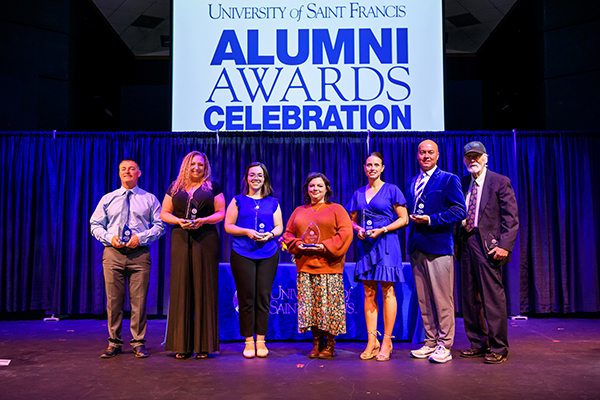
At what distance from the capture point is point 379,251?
330 cm

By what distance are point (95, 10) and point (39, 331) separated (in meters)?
4.26

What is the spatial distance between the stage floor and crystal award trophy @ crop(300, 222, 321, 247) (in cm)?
87

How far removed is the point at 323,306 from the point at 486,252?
1.23 meters

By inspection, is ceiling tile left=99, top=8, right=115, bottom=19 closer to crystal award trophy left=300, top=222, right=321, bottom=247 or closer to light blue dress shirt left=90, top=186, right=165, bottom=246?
light blue dress shirt left=90, top=186, right=165, bottom=246

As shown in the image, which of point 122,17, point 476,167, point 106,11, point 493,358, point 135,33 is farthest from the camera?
point 135,33

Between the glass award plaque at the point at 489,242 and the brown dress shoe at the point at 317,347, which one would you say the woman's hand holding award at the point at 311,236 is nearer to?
the brown dress shoe at the point at 317,347

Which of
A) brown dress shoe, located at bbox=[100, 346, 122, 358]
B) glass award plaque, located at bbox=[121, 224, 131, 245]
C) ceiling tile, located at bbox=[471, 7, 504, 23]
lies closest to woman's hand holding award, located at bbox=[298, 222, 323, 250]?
glass award plaque, located at bbox=[121, 224, 131, 245]

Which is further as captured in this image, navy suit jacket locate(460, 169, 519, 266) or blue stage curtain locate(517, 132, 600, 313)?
blue stage curtain locate(517, 132, 600, 313)

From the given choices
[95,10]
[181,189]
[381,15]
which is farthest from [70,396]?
[95,10]

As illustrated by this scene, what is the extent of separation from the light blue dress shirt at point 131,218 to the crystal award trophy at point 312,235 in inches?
47.0

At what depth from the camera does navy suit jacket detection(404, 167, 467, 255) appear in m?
3.21

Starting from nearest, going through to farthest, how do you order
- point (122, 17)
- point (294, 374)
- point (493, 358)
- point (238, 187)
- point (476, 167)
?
point (294, 374), point (493, 358), point (476, 167), point (238, 187), point (122, 17)

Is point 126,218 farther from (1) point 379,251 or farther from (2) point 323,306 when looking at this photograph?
(1) point 379,251

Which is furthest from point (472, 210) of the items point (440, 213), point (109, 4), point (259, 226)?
point (109, 4)
